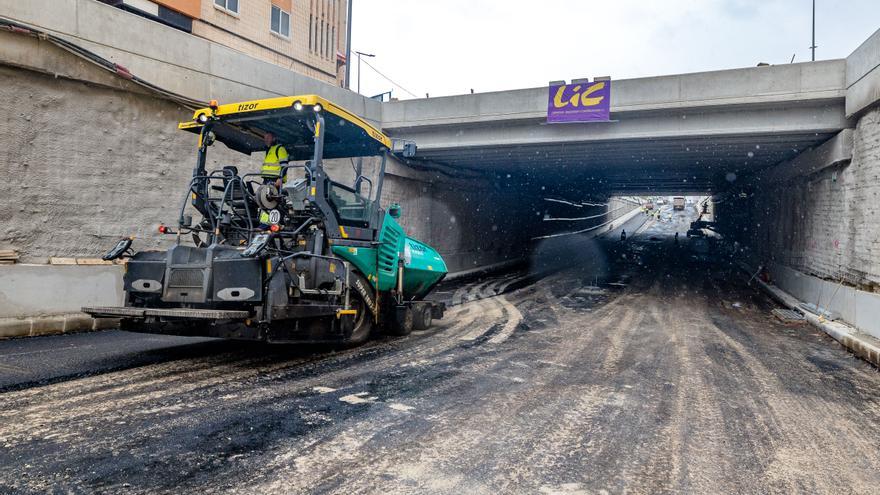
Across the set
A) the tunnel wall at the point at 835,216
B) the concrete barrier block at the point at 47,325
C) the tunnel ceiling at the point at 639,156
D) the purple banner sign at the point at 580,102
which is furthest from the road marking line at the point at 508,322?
the concrete barrier block at the point at 47,325

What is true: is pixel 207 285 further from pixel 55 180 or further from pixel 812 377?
pixel 812 377

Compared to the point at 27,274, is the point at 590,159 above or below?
above

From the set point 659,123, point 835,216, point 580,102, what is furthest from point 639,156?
point 835,216

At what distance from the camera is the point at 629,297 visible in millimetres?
13469

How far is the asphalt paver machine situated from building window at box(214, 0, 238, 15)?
828 inches

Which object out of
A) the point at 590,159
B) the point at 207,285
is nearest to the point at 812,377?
the point at 207,285

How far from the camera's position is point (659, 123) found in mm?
13594

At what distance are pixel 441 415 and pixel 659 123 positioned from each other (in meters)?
11.7

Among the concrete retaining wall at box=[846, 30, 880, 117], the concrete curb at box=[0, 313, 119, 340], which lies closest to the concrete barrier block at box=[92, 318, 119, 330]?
the concrete curb at box=[0, 313, 119, 340]

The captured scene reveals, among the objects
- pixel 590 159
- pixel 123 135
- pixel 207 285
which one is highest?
pixel 590 159

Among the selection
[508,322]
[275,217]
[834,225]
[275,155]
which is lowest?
[508,322]

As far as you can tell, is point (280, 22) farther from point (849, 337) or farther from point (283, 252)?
point (849, 337)

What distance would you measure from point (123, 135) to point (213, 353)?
539 cm

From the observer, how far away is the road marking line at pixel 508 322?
8125 mm
